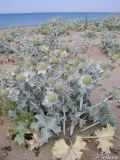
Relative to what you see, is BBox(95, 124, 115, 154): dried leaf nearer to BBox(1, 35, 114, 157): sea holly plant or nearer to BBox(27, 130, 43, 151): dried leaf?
BBox(1, 35, 114, 157): sea holly plant

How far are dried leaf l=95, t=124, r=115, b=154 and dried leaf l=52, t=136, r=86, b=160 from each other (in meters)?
0.25

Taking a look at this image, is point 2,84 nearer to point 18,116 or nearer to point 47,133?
point 18,116

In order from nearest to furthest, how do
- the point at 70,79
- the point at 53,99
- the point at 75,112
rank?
the point at 53,99, the point at 75,112, the point at 70,79

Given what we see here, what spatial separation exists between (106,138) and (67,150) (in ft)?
1.41

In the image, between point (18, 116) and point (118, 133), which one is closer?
point (18, 116)

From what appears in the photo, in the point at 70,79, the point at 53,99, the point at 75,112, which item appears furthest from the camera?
the point at 70,79

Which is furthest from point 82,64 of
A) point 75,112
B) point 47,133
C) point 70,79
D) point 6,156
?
point 6,156

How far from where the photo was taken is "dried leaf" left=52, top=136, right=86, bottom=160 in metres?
3.18

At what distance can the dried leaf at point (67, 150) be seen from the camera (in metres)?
3.18

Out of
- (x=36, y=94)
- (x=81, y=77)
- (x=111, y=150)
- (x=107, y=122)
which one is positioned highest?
(x=81, y=77)

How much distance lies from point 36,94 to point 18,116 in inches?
11.6

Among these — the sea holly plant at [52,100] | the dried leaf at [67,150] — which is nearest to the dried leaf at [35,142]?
the sea holly plant at [52,100]

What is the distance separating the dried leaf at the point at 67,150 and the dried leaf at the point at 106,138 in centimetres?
25

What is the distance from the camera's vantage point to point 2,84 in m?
3.56
